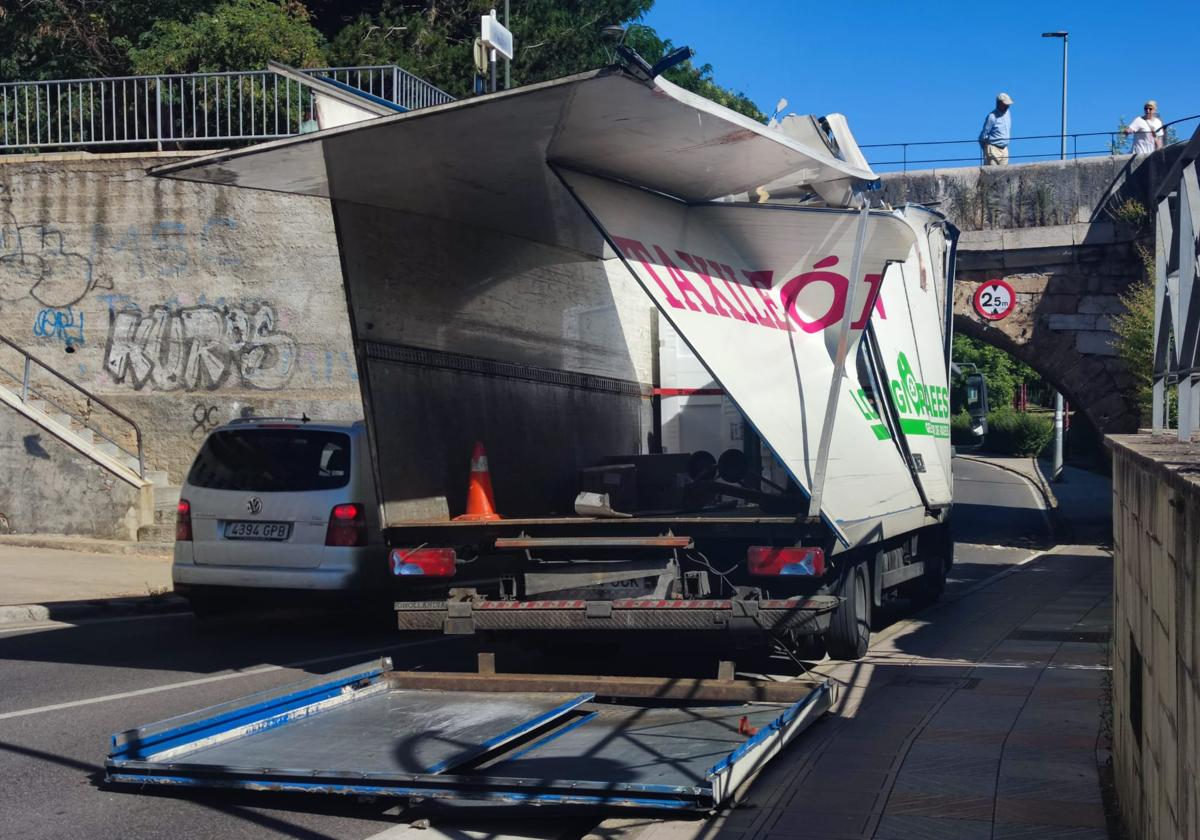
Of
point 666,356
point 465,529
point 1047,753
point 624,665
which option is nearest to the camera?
point 1047,753

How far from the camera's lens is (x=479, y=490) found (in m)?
8.64

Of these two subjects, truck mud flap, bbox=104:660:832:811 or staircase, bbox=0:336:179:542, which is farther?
staircase, bbox=0:336:179:542

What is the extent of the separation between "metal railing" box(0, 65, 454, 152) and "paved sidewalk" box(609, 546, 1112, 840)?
12546 millimetres

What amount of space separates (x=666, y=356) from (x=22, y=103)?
14349 millimetres

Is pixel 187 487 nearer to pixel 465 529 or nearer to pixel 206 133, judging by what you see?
pixel 465 529

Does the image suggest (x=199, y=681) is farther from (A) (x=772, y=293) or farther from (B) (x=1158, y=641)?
(B) (x=1158, y=641)

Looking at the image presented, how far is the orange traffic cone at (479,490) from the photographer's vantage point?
8586 mm

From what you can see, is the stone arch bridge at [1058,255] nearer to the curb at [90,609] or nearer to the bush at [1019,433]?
the curb at [90,609]

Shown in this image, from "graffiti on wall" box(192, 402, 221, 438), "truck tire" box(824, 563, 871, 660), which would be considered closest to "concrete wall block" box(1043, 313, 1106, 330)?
"graffiti on wall" box(192, 402, 221, 438)

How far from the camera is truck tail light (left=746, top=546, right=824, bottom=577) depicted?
7473 mm

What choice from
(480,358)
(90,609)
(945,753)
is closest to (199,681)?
(480,358)

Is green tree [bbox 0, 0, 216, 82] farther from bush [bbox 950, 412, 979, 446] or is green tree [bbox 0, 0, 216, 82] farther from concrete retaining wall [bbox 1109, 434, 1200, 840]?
concrete retaining wall [bbox 1109, 434, 1200, 840]

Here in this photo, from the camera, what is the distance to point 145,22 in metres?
25.0

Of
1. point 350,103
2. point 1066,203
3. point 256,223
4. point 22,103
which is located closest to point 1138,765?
point 350,103
